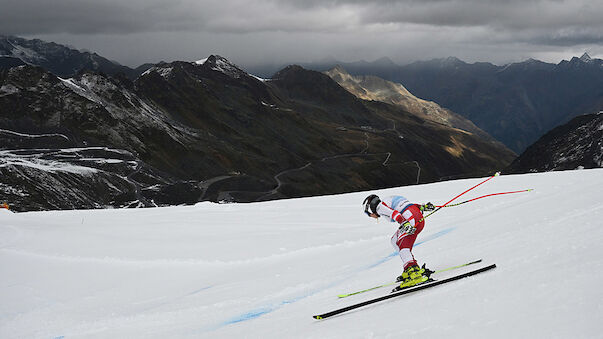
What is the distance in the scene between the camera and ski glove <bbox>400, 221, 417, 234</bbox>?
10.5 metres

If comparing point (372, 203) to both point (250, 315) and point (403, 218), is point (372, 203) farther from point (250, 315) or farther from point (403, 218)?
point (250, 315)

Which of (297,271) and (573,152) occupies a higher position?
(573,152)

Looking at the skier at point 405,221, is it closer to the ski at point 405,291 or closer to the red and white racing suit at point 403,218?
the red and white racing suit at point 403,218

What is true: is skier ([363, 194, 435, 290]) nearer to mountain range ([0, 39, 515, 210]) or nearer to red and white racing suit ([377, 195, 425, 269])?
red and white racing suit ([377, 195, 425, 269])

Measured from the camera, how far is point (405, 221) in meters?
10.6

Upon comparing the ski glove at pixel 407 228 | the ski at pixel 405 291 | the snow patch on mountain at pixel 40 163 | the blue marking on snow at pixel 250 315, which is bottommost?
the blue marking on snow at pixel 250 315

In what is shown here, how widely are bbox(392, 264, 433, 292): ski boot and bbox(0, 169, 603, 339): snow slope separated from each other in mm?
598

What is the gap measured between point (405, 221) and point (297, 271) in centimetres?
476

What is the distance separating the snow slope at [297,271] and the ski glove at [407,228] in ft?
4.36

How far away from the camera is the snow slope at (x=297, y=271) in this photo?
6.98 metres

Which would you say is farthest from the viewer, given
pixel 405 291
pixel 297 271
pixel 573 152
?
pixel 573 152

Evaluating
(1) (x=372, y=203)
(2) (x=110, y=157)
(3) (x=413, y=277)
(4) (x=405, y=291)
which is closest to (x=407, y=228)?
(1) (x=372, y=203)

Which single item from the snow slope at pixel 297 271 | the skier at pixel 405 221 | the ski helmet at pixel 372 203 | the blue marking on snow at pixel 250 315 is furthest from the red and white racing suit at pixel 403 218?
the blue marking on snow at pixel 250 315

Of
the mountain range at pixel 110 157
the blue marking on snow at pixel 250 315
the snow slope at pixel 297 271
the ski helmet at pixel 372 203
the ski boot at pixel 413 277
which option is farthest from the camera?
the mountain range at pixel 110 157
